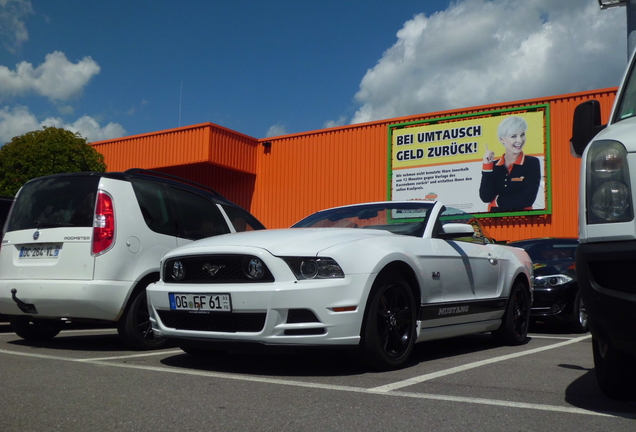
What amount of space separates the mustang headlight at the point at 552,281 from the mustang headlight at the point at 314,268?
211 inches

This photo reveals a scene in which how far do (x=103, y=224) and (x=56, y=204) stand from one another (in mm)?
579

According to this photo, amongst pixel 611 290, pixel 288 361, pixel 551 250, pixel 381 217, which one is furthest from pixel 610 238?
pixel 551 250

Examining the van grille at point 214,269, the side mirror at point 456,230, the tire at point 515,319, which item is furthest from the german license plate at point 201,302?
the tire at point 515,319

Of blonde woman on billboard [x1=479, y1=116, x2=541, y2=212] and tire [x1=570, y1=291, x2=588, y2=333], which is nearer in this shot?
tire [x1=570, y1=291, x2=588, y2=333]

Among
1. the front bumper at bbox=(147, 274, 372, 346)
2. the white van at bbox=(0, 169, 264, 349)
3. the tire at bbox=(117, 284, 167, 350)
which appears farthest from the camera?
the tire at bbox=(117, 284, 167, 350)

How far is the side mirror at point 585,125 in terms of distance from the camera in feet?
12.0

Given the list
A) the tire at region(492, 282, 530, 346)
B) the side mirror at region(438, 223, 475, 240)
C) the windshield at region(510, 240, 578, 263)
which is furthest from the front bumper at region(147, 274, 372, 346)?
the windshield at region(510, 240, 578, 263)

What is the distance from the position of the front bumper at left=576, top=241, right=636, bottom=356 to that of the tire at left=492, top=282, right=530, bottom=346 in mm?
3587

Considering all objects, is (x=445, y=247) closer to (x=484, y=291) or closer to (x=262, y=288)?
(x=484, y=291)

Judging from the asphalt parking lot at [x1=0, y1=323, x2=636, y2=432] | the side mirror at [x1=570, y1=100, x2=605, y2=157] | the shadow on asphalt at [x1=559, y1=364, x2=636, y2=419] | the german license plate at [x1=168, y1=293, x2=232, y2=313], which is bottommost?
the asphalt parking lot at [x1=0, y1=323, x2=636, y2=432]

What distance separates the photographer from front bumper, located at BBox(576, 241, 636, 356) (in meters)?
2.74

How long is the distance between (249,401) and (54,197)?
337 centimetres

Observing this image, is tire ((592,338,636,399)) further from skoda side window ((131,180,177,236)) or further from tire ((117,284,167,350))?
skoda side window ((131,180,177,236))

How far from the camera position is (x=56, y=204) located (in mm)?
5887
